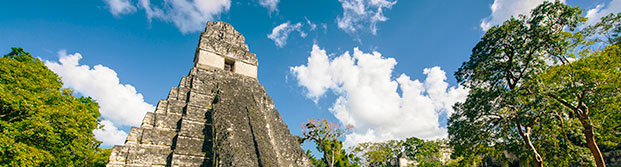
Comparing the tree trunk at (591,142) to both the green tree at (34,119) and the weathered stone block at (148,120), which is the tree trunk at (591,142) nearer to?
the weathered stone block at (148,120)

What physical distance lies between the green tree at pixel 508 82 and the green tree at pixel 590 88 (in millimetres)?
512

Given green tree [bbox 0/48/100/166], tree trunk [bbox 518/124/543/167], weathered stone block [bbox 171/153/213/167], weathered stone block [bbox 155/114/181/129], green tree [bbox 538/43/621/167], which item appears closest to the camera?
green tree [bbox 0/48/100/166]

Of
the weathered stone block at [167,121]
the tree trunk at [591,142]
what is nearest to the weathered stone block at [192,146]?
the weathered stone block at [167,121]

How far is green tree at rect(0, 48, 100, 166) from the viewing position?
6.22 m

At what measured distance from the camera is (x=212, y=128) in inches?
275

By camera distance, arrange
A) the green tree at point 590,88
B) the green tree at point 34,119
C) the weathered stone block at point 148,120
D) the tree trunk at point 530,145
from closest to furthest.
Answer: the green tree at point 34,119 → the green tree at point 590,88 → the weathered stone block at point 148,120 → the tree trunk at point 530,145

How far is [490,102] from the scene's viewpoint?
7.60 m

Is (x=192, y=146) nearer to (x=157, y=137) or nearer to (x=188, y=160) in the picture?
(x=188, y=160)

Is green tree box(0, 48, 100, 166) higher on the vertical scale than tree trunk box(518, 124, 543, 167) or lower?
higher

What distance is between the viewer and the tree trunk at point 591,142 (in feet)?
22.0

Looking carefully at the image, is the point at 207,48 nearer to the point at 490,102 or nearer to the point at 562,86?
the point at 490,102

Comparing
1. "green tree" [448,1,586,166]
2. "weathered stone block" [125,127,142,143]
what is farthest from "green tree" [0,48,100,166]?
"green tree" [448,1,586,166]

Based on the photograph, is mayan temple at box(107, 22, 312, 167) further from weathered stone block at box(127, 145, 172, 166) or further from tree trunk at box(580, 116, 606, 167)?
tree trunk at box(580, 116, 606, 167)

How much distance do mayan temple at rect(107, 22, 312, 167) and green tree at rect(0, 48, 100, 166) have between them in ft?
7.23
